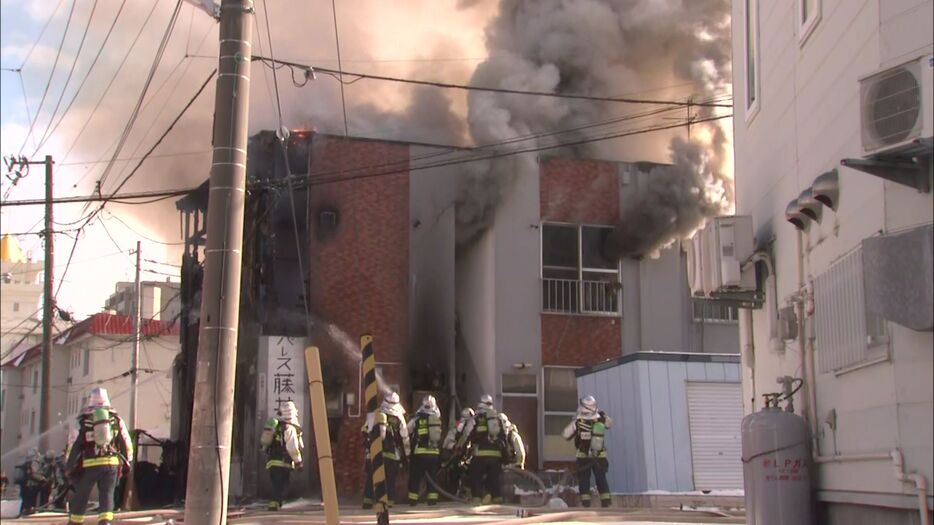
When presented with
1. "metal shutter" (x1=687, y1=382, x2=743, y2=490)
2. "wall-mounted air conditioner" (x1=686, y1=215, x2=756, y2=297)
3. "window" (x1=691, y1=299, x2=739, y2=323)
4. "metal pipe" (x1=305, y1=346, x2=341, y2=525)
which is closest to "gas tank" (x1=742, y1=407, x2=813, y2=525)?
"wall-mounted air conditioner" (x1=686, y1=215, x2=756, y2=297)

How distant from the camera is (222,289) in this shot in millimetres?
8656

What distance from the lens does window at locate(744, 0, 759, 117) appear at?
10109mm

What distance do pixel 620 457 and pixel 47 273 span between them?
569 inches

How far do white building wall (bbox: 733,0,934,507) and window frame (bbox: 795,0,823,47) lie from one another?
3.3 inches

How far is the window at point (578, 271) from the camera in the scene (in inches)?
846

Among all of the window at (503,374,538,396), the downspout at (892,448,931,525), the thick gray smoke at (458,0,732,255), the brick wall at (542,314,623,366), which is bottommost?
the downspout at (892,448,931,525)

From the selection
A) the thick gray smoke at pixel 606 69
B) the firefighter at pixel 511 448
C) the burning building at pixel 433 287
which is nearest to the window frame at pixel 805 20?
the firefighter at pixel 511 448

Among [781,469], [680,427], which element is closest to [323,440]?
[781,469]

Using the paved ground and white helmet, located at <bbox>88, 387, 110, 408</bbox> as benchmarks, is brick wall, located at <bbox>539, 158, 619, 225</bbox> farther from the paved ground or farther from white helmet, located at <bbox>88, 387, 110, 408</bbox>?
white helmet, located at <bbox>88, 387, 110, 408</bbox>

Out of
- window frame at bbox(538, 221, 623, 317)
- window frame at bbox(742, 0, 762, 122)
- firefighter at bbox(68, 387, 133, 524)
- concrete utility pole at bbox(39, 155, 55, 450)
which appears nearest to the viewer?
window frame at bbox(742, 0, 762, 122)

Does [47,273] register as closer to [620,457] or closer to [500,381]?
[500,381]

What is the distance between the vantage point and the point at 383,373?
19.5 m

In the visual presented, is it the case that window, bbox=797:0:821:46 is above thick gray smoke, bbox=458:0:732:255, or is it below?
below

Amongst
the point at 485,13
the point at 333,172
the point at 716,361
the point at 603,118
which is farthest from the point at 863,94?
the point at 485,13
